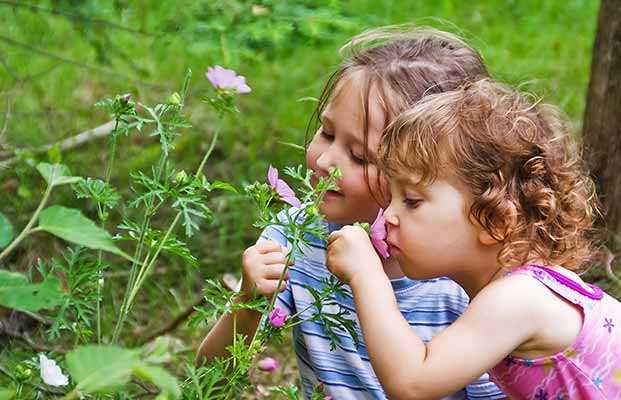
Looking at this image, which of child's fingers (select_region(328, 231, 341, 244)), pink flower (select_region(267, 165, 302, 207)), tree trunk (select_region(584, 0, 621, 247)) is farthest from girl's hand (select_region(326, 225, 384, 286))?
tree trunk (select_region(584, 0, 621, 247))

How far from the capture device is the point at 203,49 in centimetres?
330

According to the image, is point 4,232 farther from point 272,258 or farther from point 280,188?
point 272,258

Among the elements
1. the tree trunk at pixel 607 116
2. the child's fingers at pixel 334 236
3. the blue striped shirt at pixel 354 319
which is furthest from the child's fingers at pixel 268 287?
the tree trunk at pixel 607 116

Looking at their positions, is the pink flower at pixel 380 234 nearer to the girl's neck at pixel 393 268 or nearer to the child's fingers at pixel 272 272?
the child's fingers at pixel 272 272

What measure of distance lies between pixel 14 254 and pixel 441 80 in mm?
1722

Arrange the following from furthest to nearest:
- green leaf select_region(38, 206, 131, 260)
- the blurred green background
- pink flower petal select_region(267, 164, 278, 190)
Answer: the blurred green background → pink flower petal select_region(267, 164, 278, 190) → green leaf select_region(38, 206, 131, 260)

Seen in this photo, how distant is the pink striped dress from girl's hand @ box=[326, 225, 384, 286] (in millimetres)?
267

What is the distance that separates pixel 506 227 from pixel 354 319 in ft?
1.75

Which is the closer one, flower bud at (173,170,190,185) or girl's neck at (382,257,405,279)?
flower bud at (173,170,190,185)

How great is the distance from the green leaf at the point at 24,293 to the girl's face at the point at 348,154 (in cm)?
79

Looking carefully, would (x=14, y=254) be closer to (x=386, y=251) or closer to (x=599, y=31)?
(x=386, y=251)

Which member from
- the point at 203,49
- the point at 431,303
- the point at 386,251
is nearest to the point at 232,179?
the point at 203,49

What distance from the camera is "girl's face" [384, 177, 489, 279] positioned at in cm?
183

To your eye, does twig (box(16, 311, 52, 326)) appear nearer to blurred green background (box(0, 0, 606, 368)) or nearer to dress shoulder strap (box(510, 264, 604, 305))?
blurred green background (box(0, 0, 606, 368))
